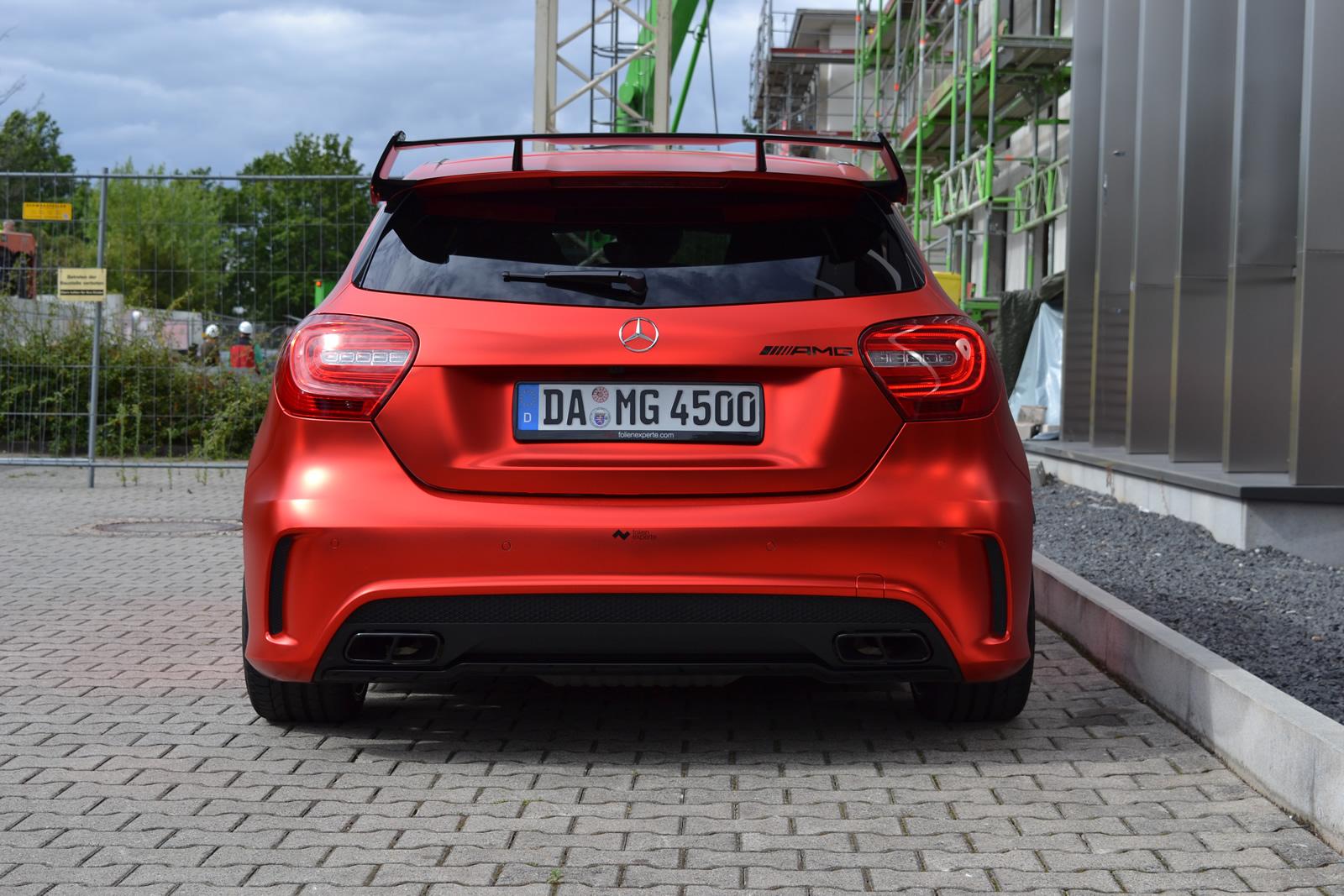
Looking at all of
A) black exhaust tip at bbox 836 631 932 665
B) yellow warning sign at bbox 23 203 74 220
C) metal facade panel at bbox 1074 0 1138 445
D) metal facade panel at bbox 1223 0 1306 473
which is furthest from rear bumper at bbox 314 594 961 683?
yellow warning sign at bbox 23 203 74 220

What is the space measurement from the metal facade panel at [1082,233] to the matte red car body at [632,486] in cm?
1009

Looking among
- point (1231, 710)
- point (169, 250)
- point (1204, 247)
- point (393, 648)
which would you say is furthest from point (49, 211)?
point (1231, 710)

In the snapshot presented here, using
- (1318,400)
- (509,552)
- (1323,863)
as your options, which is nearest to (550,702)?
(509,552)

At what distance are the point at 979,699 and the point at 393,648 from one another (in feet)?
5.41

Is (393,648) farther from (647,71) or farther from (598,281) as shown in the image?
(647,71)

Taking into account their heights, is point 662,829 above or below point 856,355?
below

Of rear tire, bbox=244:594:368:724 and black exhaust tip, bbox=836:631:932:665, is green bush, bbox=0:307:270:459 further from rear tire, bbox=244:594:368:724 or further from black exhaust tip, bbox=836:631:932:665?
black exhaust tip, bbox=836:631:932:665

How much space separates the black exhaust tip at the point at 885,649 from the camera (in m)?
4.16

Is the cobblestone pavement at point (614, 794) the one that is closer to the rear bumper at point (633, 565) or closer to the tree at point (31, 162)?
the rear bumper at point (633, 565)

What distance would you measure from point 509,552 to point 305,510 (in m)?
0.53

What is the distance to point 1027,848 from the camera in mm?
3611

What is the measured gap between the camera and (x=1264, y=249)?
9453 millimetres

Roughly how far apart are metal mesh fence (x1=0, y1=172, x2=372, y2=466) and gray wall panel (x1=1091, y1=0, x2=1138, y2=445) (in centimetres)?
603

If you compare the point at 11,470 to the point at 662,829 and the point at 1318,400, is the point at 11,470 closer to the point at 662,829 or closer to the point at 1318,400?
the point at 1318,400
